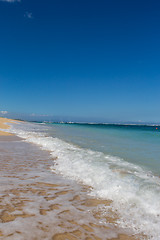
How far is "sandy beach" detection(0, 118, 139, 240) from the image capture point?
10.4ft

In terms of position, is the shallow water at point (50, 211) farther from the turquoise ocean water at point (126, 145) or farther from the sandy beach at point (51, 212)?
the turquoise ocean water at point (126, 145)

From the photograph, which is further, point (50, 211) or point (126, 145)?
point (126, 145)

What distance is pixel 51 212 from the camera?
394cm

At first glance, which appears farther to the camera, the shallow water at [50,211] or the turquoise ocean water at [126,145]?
the turquoise ocean water at [126,145]

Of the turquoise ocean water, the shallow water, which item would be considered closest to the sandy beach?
the shallow water

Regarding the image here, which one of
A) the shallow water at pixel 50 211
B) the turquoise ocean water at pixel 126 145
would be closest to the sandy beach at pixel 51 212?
the shallow water at pixel 50 211

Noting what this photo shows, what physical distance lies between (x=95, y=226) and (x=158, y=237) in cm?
124

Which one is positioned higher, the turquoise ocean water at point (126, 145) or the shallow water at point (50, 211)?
the shallow water at point (50, 211)

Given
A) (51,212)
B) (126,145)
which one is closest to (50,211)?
(51,212)

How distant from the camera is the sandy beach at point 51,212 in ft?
10.4

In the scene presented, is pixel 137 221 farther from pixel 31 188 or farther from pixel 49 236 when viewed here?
pixel 31 188

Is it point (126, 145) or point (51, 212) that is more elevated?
point (51, 212)

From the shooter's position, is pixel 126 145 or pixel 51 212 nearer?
pixel 51 212

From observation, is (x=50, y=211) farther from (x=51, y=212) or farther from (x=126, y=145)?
(x=126, y=145)
